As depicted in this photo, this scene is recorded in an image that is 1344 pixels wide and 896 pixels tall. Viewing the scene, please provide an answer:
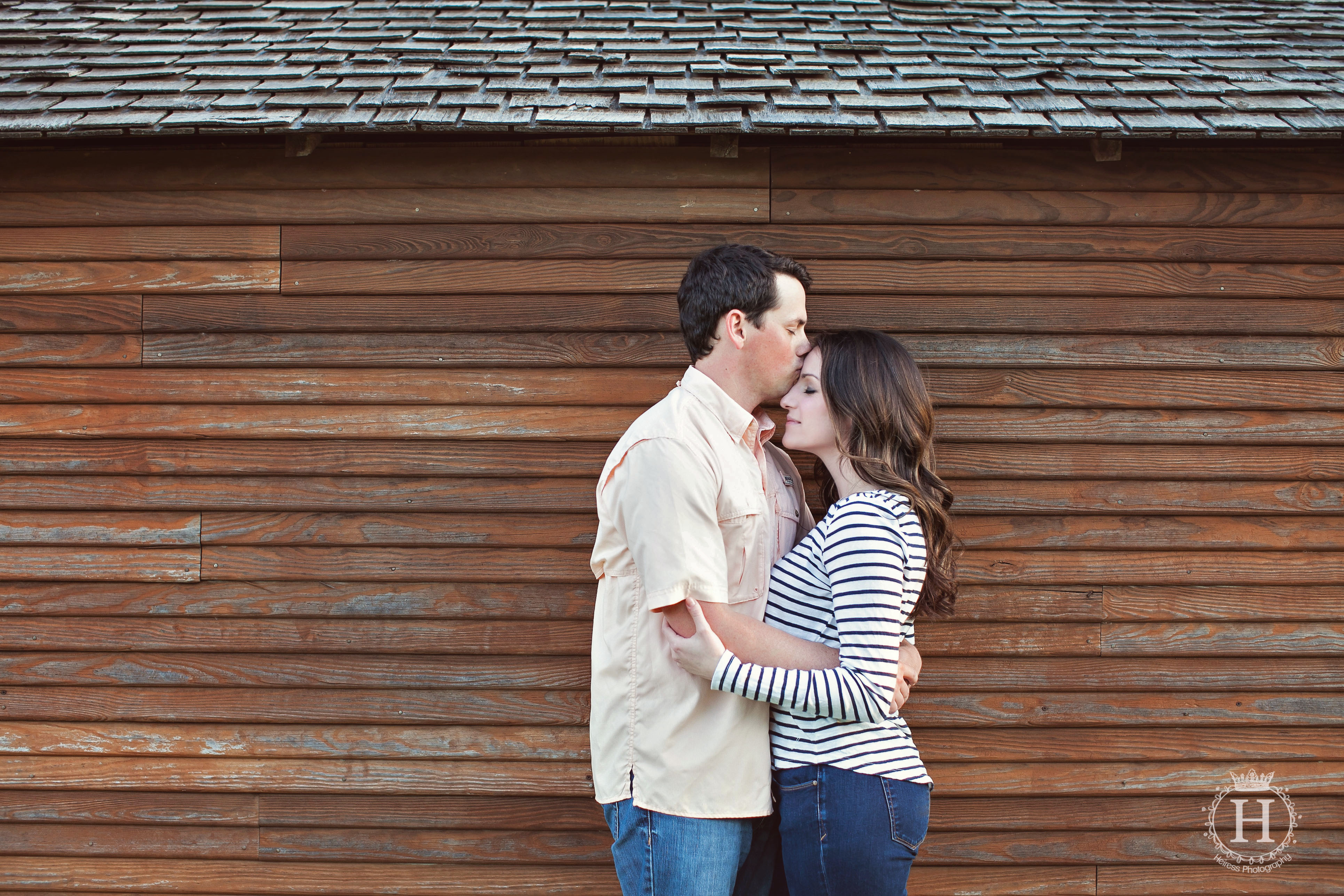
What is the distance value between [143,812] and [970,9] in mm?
4318

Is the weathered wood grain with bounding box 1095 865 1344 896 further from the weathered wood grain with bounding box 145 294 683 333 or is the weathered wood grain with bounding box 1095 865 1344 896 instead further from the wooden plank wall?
the weathered wood grain with bounding box 145 294 683 333

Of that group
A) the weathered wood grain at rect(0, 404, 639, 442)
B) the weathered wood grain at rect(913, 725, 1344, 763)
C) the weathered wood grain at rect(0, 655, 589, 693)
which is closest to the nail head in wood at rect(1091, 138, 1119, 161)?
the weathered wood grain at rect(0, 404, 639, 442)

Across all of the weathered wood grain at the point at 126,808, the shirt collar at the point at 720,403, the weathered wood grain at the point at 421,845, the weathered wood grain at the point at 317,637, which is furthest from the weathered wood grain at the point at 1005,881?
the weathered wood grain at the point at 126,808

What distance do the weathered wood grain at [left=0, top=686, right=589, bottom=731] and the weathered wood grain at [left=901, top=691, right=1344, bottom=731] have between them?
126 centimetres

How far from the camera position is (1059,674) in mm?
2770

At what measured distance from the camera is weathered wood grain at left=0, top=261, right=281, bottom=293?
2.80m

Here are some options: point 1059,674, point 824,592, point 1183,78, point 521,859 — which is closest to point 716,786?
point 824,592

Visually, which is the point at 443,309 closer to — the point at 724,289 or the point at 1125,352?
the point at 724,289

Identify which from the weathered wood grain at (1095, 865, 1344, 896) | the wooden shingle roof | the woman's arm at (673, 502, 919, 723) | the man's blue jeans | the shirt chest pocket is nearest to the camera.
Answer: the woman's arm at (673, 502, 919, 723)

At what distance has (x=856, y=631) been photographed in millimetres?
1751

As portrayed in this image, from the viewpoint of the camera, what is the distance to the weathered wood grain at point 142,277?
2797 mm

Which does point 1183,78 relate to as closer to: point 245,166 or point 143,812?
point 245,166

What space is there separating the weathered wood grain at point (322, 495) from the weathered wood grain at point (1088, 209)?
93 cm

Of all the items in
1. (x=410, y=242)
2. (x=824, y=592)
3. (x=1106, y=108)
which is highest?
(x=1106, y=108)
